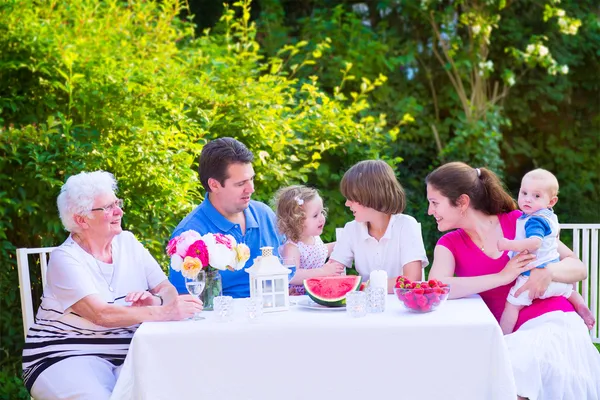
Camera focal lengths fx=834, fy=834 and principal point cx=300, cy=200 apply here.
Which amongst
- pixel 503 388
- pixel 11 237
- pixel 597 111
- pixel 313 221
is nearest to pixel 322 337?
pixel 503 388

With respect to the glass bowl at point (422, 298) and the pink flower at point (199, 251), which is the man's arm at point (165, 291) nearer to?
the pink flower at point (199, 251)

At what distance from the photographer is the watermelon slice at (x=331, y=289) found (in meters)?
3.28

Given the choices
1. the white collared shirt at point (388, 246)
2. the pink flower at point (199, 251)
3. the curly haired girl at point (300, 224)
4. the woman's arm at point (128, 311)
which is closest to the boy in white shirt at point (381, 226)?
the white collared shirt at point (388, 246)

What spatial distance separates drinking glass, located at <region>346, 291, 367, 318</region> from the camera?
3092mm

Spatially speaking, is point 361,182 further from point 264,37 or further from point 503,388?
point 264,37

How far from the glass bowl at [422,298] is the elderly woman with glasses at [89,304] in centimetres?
78

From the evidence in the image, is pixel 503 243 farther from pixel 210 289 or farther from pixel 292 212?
pixel 292 212

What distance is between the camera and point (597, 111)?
9.82 metres

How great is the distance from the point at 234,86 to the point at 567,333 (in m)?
3.05

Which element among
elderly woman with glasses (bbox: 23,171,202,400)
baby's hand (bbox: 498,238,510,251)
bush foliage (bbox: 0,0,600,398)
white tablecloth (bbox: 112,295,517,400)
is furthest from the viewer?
bush foliage (bbox: 0,0,600,398)

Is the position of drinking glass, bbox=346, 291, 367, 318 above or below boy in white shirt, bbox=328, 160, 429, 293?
below

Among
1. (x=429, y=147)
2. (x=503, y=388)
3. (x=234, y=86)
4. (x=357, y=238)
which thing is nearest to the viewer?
(x=503, y=388)

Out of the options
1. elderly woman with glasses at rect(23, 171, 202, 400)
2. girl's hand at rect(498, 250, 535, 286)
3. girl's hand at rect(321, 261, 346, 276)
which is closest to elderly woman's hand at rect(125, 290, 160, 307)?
elderly woman with glasses at rect(23, 171, 202, 400)

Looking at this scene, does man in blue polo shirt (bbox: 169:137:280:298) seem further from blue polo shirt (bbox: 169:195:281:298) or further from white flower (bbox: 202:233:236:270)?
white flower (bbox: 202:233:236:270)
